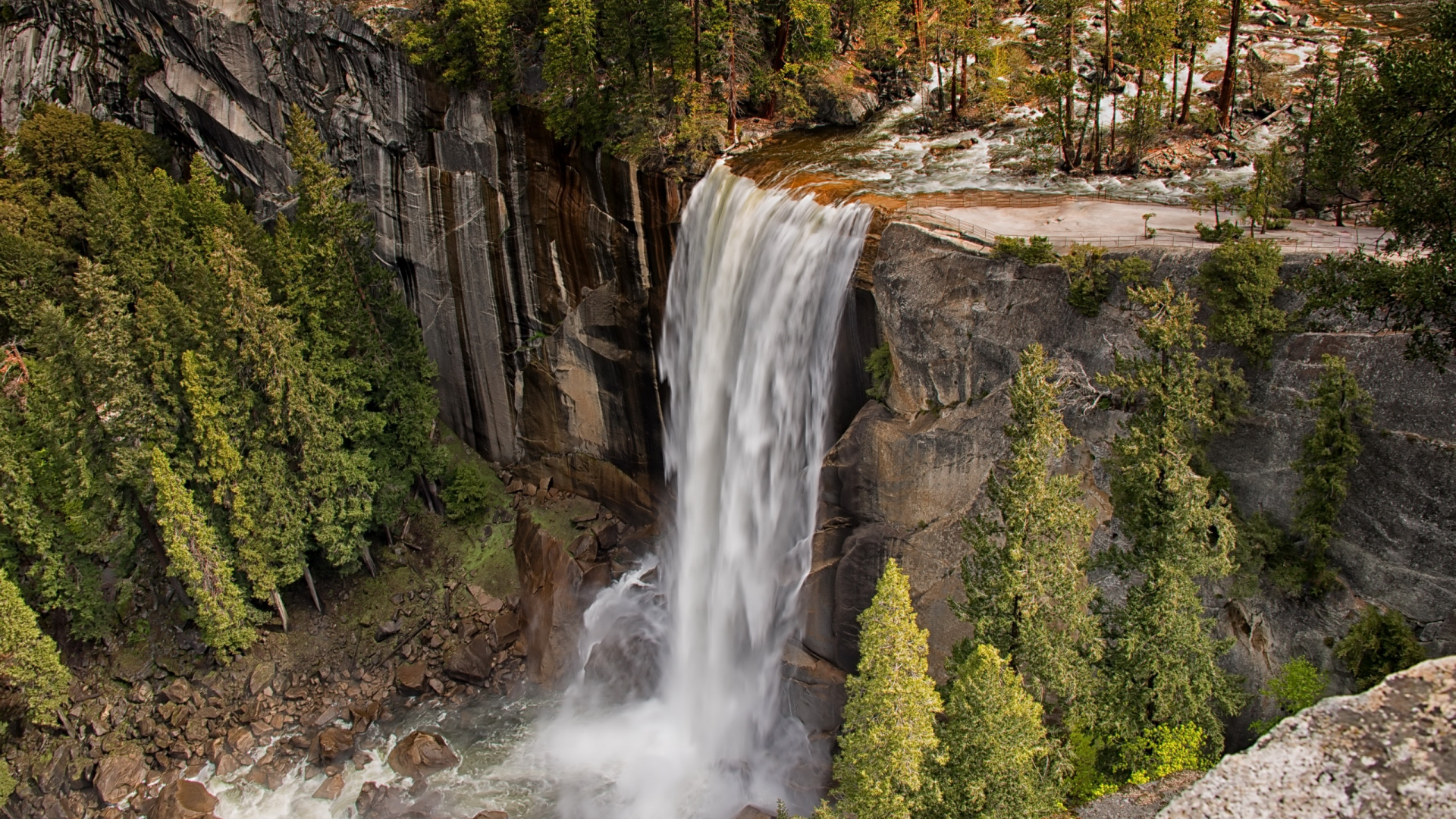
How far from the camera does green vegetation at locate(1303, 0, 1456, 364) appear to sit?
17156 mm

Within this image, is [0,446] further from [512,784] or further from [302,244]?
[512,784]

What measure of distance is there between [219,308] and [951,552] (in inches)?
1034

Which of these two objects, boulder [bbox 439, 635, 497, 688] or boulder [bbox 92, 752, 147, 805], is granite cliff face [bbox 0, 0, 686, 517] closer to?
boulder [bbox 439, 635, 497, 688]

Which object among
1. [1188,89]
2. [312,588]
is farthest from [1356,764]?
[312,588]

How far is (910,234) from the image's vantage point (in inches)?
1005

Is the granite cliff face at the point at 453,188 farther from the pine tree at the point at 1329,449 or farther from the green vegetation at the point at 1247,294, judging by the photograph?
the pine tree at the point at 1329,449

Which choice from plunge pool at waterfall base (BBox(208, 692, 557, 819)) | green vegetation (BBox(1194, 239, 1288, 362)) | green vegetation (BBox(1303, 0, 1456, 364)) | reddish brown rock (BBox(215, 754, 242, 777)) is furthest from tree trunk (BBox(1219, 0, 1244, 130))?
reddish brown rock (BBox(215, 754, 242, 777))

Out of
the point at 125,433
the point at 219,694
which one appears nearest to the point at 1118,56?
the point at 125,433

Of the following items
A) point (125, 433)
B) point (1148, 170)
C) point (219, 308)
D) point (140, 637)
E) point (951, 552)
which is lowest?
point (140, 637)

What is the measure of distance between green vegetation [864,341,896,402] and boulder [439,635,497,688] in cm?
1934

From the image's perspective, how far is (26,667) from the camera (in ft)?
102

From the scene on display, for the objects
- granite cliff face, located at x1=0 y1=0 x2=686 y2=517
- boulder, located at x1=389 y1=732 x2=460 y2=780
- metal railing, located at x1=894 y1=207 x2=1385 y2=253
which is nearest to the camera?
metal railing, located at x1=894 y1=207 x2=1385 y2=253

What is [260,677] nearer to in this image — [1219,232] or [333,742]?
[333,742]

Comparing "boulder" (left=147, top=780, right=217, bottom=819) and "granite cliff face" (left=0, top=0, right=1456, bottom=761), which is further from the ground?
"granite cliff face" (left=0, top=0, right=1456, bottom=761)
